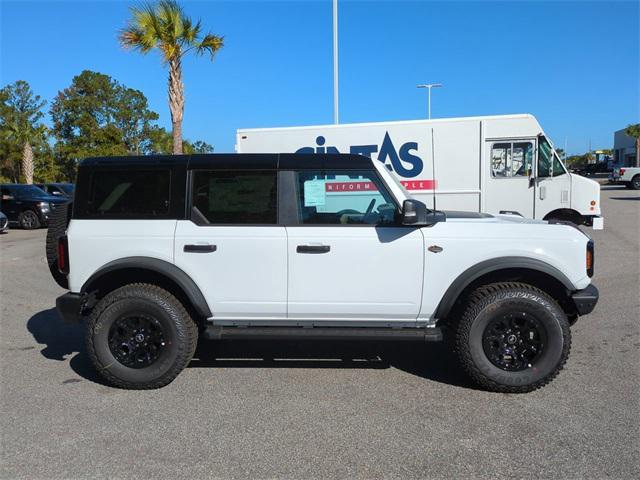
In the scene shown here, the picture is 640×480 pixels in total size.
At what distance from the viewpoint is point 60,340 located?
5629 millimetres

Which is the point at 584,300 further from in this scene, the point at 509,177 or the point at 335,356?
the point at 509,177

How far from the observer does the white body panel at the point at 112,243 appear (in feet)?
13.8

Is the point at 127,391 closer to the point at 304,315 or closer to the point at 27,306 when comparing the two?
the point at 304,315

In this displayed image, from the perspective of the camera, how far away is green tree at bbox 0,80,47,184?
1780 inches

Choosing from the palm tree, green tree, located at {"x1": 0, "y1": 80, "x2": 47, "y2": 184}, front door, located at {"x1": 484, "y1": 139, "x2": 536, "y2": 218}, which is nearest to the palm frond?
the palm tree

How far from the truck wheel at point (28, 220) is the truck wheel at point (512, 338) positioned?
17227 millimetres

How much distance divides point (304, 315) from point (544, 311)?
1819mm

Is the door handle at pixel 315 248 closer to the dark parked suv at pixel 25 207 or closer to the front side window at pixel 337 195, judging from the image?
the front side window at pixel 337 195

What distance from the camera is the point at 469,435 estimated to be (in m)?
3.44

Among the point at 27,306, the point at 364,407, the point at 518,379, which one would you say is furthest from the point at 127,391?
the point at 27,306

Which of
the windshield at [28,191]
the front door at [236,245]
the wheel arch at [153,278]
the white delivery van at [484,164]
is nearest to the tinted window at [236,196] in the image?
the front door at [236,245]

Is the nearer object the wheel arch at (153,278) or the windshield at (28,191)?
the wheel arch at (153,278)

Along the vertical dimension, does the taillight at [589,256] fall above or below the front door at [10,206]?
below

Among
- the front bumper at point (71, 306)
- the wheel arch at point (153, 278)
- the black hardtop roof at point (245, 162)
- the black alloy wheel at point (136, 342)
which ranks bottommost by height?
the black alloy wheel at point (136, 342)
